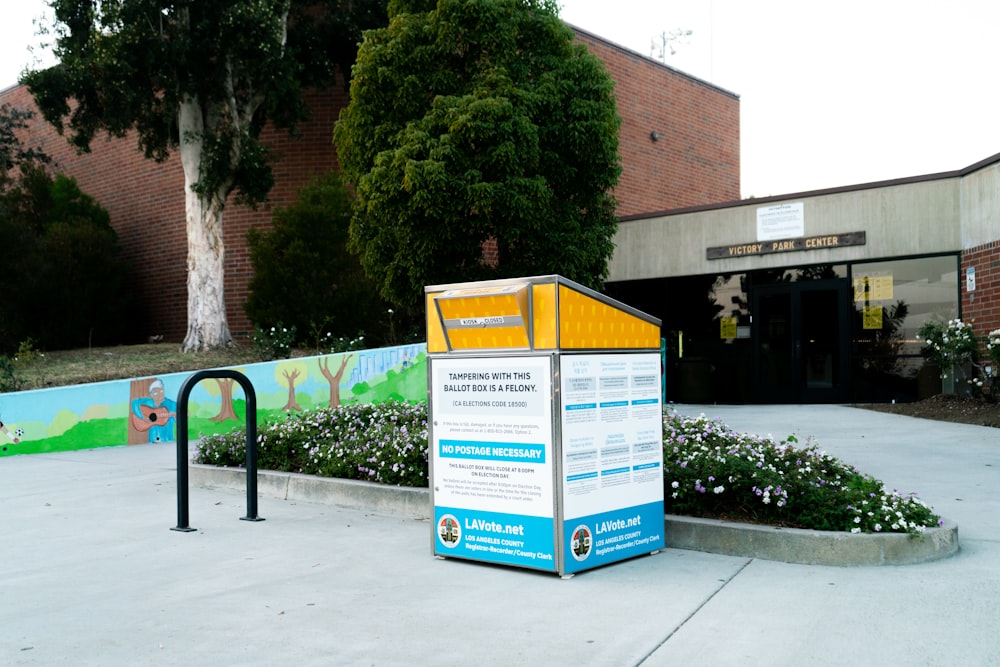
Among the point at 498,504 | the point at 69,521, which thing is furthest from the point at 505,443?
the point at 69,521

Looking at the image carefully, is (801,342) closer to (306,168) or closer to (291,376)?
(291,376)

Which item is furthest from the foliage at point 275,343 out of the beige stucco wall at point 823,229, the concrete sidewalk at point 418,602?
the concrete sidewalk at point 418,602

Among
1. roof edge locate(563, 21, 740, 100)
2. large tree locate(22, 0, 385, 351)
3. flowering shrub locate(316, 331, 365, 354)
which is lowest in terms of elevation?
flowering shrub locate(316, 331, 365, 354)

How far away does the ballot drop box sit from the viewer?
201 inches

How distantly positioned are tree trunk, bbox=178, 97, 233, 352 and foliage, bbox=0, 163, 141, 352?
3956 millimetres

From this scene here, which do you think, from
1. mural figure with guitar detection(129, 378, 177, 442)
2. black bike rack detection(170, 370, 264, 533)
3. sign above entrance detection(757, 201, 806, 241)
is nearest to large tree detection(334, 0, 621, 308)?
sign above entrance detection(757, 201, 806, 241)

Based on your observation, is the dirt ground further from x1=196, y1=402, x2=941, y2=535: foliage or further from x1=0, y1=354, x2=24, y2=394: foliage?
x1=0, y1=354, x2=24, y2=394: foliage

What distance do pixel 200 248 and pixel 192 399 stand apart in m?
4.53

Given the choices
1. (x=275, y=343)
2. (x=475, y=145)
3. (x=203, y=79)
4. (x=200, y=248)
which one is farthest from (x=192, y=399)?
(x=203, y=79)

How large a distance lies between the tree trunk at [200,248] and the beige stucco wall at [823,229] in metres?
8.64

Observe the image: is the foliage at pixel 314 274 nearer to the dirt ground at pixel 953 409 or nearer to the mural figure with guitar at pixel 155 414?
the mural figure with guitar at pixel 155 414

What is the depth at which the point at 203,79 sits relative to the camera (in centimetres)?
1636

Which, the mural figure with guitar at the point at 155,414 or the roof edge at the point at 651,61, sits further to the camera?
the roof edge at the point at 651,61

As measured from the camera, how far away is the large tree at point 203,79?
50.1 feet
